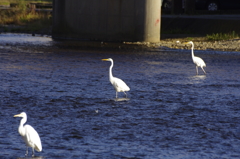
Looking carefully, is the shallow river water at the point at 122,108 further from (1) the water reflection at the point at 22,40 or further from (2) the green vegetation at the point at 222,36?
(2) the green vegetation at the point at 222,36

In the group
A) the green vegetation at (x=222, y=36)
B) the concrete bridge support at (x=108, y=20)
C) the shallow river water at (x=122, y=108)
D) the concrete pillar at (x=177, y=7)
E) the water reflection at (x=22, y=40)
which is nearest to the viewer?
the shallow river water at (x=122, y=108)

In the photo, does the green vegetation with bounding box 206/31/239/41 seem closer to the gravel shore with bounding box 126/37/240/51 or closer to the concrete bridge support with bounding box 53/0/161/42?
the gravel shore with bounding box 126/37/240/51

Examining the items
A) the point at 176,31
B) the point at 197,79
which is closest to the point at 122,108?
the point at 197,79

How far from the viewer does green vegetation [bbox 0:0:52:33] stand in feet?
136

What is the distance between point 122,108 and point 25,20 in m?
31.8

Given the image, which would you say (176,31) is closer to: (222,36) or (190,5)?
(222,36)

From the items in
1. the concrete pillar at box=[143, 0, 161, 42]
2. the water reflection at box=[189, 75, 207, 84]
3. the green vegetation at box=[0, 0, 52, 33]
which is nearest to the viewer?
the water reflection at box=[189, 75, 207, 84]

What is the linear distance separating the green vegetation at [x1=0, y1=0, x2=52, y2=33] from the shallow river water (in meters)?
16.5

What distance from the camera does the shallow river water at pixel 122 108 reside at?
33.6ft

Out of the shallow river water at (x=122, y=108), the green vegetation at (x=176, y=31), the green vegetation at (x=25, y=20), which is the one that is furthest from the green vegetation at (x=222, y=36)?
the green vegetation at (x=25, y=20)

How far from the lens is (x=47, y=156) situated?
9.53 m

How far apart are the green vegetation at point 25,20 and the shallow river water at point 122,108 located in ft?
54.0

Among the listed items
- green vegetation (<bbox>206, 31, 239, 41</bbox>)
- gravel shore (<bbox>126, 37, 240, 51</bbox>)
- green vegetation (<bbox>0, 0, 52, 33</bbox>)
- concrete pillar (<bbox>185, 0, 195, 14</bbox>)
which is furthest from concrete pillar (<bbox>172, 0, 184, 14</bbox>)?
green vegetation (<bbox>206, 31, 239, 41</bbox>)

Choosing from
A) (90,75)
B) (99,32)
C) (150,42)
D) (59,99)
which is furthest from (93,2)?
(59,99)
